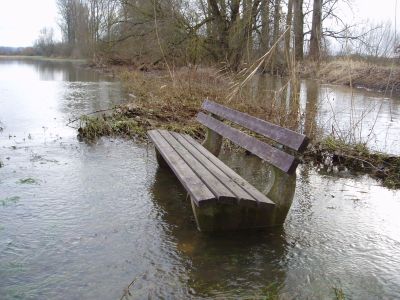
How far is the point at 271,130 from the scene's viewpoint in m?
3.74

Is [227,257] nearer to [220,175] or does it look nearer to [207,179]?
[207,179]

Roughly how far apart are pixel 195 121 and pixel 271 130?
425 cm

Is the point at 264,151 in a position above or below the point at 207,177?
above

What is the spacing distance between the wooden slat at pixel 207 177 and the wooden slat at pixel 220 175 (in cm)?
4

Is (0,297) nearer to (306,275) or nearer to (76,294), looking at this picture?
(76,294)

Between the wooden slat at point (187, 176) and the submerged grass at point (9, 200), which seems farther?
the submerged grass at point (9, 200)

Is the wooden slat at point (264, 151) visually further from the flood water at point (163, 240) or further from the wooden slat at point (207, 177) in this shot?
the flood water at point (163, 240)

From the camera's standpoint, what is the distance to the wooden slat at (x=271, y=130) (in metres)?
3.23

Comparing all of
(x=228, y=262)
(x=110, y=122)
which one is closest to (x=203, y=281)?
(x=228, y=262)

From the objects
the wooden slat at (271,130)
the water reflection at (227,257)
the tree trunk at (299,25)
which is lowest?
the water reflection at (227,257)

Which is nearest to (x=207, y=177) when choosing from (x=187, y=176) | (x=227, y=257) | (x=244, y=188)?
(x=187, y=176)

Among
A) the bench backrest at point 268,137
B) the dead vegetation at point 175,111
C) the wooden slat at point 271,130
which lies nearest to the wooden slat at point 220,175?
the bench backrest at point 268,137

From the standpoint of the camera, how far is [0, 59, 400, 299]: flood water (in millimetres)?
2805

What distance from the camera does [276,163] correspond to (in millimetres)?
3449
